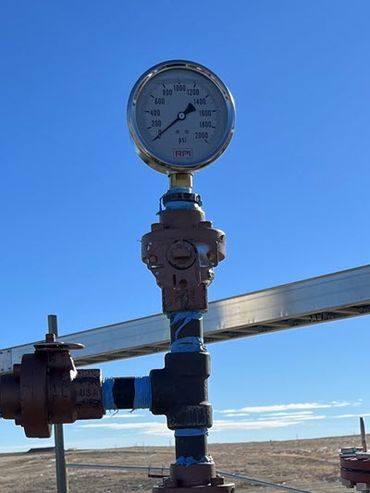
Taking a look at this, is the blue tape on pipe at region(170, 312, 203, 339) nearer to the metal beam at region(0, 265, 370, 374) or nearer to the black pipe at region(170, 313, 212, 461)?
the black pipe at region(170, 313, 212, 461)

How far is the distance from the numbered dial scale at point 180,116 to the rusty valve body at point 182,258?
269mm

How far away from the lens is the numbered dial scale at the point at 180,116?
2.68 meters

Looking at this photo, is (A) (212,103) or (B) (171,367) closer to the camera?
(B) (171,367)

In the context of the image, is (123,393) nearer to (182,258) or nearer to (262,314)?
(182,258)

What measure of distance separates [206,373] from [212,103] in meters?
0.97

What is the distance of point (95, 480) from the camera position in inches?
552

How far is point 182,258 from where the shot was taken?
243cm

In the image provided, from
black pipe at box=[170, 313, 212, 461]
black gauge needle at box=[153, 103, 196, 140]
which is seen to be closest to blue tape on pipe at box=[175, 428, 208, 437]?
black pipe at box=[170, 313, 212, 461]

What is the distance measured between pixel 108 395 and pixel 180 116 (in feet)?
3.34

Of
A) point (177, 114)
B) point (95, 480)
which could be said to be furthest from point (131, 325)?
point (95, 480)

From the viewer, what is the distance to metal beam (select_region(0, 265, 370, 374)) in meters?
4.87

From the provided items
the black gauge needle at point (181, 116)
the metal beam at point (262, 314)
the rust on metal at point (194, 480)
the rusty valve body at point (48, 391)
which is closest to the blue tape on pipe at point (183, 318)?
the rusty valve body at point (48, 391)

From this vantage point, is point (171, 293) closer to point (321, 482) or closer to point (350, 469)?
point (350, 469)

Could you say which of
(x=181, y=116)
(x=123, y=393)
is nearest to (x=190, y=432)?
(x=123, y=393)
